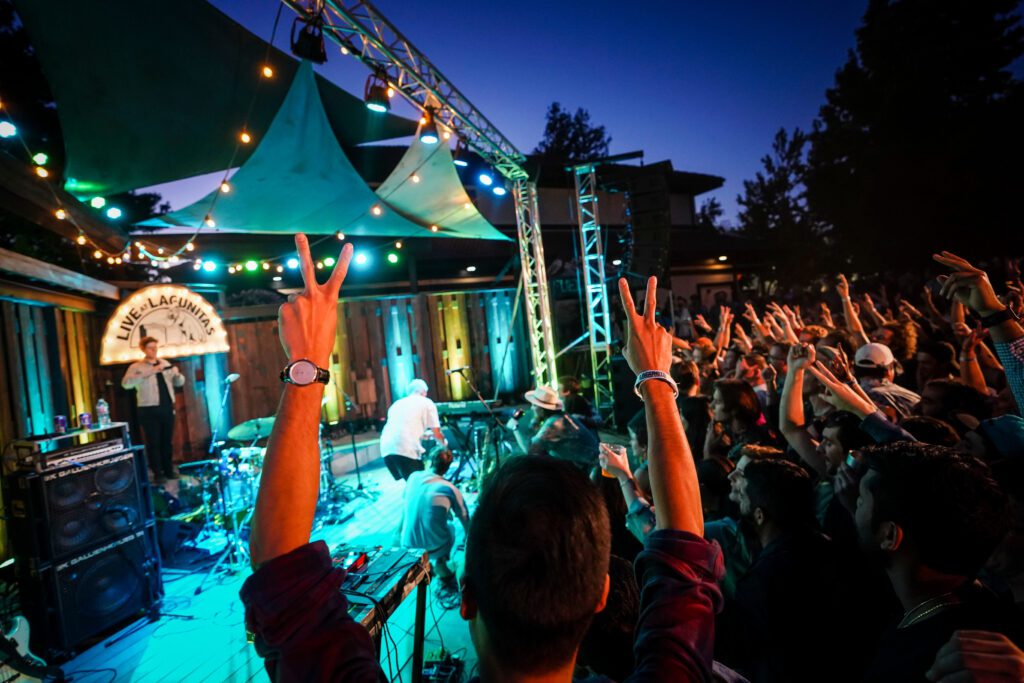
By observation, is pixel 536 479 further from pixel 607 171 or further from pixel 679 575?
pixel 607 171

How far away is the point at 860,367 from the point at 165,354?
34.2 ft

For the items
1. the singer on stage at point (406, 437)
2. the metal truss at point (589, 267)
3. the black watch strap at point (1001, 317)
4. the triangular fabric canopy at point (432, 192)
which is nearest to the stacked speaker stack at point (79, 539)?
the singer on stage at point (406, 437)

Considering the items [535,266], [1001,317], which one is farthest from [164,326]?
[1001,317]

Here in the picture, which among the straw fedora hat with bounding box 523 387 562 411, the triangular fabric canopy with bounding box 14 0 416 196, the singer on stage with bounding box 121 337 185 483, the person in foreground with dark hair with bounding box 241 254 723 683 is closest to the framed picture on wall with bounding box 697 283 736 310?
the straw fedora hat with bounding box 523 387 562 411

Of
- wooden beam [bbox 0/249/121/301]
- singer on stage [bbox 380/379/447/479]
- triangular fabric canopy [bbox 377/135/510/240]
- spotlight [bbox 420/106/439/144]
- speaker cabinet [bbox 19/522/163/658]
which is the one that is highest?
spotlight [bbox 420/106/439/144]

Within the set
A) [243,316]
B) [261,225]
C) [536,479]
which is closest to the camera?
[536,479]

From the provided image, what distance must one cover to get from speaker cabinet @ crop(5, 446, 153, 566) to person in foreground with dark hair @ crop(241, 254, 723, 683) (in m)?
4.47

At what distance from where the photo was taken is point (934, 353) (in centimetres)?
418

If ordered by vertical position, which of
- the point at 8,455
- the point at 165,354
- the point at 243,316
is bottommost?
the point at 8,455

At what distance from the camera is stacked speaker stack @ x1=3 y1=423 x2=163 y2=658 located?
3.65 m

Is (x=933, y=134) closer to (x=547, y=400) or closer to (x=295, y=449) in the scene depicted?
(x=547, y=400)

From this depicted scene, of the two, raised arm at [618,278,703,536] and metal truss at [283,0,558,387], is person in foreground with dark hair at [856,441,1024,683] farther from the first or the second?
metal truss at [283,0,558,387]

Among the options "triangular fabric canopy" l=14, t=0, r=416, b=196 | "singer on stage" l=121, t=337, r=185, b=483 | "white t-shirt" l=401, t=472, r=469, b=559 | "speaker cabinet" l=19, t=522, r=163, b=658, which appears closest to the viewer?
"speaker cabinet" l=19, t=522, r=163, b=658

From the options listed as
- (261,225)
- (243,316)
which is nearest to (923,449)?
(261,225)
